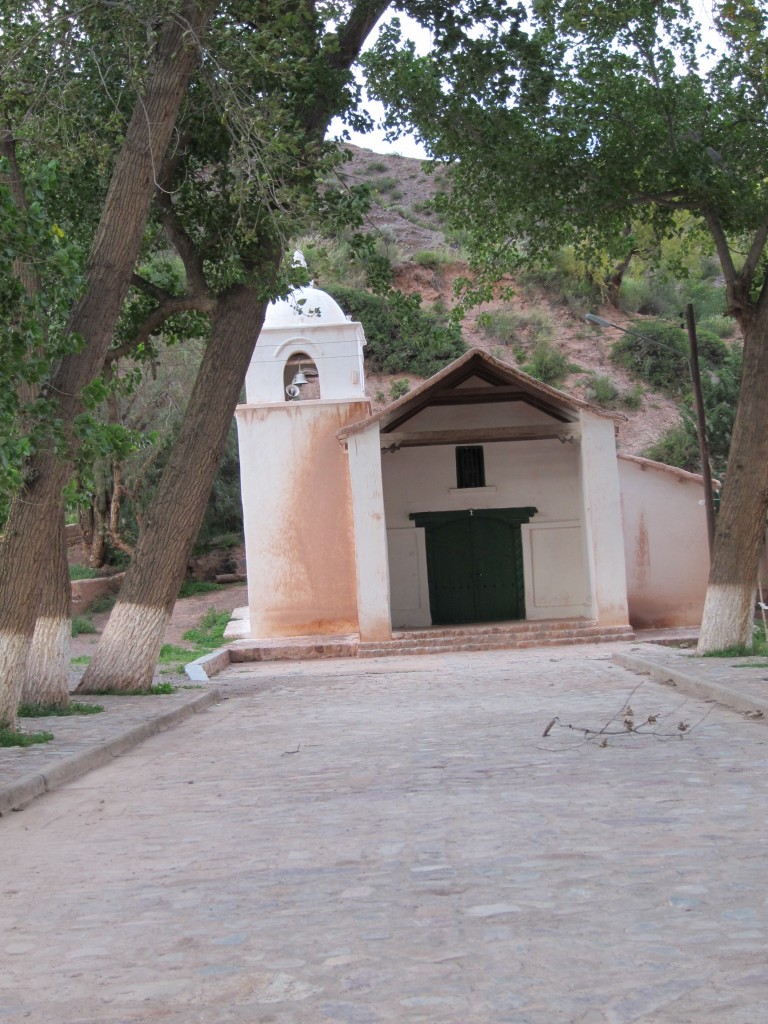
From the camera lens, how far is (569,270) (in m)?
60.7

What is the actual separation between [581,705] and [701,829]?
21.1ft

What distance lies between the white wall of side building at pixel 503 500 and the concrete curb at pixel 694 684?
30.3ft

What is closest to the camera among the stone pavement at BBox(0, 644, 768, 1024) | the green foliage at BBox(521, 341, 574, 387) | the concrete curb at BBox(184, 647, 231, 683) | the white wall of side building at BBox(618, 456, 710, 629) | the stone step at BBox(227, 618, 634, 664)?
the stone pavement at BBox(0, 644, 768, 1024)

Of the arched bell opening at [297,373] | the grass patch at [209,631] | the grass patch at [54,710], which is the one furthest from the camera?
the grass patch at [209,631]

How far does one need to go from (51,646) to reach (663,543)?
53.3 feet

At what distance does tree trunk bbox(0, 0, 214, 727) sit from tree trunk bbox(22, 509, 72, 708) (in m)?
1.44

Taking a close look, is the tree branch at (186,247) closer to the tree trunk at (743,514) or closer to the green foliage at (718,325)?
the tree trunk at (743,514)

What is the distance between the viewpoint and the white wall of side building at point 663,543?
25797 millimetres

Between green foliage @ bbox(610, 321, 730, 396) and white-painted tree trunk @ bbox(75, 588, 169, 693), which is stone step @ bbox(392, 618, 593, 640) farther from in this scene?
green foliage @ bbox(610, 321, 730, 396)

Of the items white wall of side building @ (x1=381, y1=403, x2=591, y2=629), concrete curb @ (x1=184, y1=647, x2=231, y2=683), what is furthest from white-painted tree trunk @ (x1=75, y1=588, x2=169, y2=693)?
white wall of side building @ (x1=381, y1=403, x2=591, y2=629)

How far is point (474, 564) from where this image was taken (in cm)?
2709

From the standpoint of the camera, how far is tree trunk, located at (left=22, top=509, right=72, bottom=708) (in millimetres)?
12727

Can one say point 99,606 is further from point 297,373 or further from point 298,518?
point 297,373

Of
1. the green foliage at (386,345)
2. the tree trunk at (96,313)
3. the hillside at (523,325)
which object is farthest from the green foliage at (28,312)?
the green foliage at (386,345)
